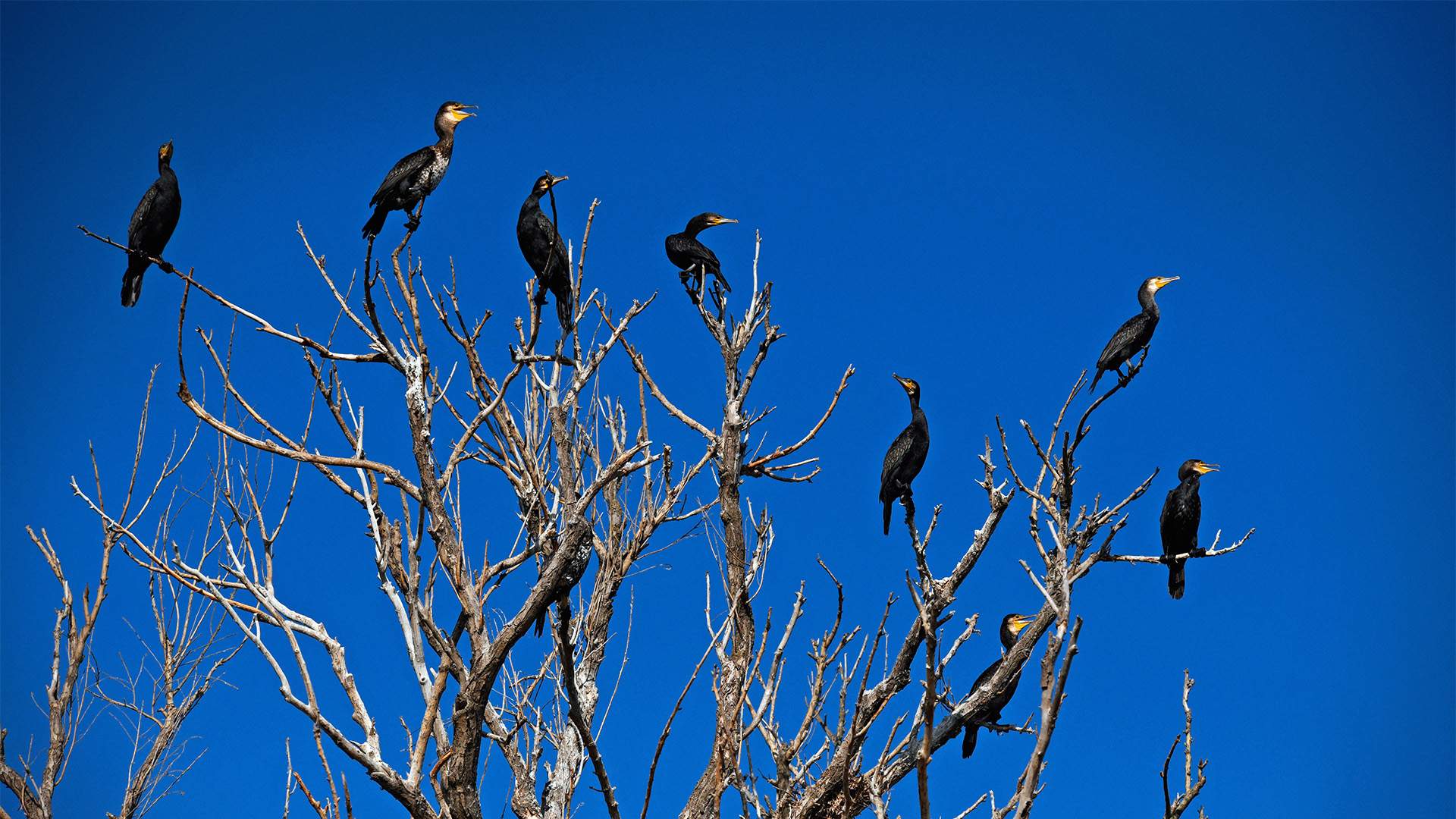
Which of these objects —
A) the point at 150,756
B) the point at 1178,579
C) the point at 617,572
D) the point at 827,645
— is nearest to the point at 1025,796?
the point at 827,645

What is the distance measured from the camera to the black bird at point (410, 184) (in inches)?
186

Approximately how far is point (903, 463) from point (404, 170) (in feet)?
9.58

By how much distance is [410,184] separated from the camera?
4.75 metres

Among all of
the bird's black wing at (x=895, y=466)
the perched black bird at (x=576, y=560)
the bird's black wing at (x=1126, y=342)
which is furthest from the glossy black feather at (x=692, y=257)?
the perched black bird at (x=576, y=560)

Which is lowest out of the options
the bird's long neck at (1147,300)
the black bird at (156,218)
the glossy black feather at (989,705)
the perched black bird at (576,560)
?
the perched black bird at (576,560)

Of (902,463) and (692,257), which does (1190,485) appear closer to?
(902,463)

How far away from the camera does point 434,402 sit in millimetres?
3525

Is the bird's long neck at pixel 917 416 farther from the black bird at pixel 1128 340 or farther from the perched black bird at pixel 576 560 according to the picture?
the perched black bird at pixel 576 560

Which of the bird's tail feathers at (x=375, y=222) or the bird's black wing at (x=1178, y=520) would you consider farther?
the bird's black wing at (x=1178, y=520)

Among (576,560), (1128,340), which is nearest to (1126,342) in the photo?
(1128,340)

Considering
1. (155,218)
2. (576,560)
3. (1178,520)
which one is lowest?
(576,560)

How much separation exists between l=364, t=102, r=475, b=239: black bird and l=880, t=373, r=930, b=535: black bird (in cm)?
272

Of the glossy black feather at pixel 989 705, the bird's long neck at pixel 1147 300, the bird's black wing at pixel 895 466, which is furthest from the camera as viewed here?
the bird's long neck at pixel 1147 300

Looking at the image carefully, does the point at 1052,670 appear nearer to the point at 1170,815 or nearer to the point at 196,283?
the point at 1170,815
